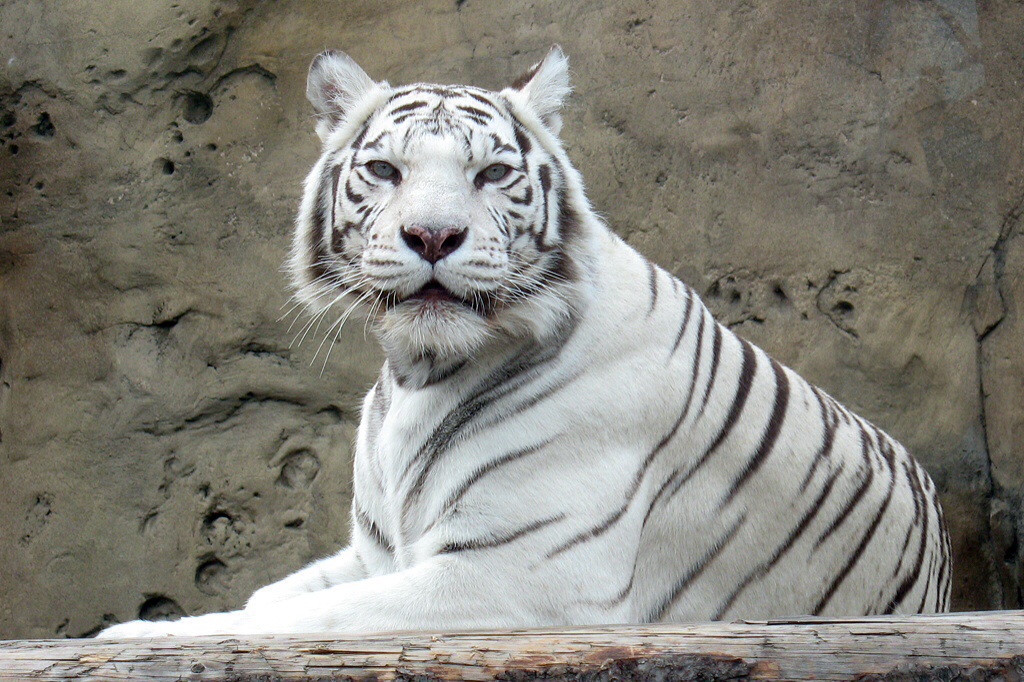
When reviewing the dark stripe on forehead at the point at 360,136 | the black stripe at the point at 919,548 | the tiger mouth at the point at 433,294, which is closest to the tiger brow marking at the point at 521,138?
the dark stripe on forehead at the point at 360,136

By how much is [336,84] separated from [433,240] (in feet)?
2.43

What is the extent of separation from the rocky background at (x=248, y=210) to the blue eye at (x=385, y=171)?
1701 millimetres

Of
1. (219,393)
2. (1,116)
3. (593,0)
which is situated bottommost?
(219,393)

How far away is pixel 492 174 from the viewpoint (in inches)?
102

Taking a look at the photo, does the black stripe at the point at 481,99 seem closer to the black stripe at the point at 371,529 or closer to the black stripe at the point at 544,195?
the black stripe at the point at 544,195

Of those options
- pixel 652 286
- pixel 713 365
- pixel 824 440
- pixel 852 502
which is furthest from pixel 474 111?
pixel 852 502

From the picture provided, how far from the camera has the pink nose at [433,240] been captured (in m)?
2.32

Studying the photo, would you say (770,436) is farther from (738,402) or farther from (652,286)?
(652,286)

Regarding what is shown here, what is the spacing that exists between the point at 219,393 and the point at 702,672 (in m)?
2.99

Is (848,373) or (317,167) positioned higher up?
(317,167)

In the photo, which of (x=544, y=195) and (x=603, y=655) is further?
(x=544, y=195)

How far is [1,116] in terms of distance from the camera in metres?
4.33

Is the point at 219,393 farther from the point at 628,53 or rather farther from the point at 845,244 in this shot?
the point at 845,244

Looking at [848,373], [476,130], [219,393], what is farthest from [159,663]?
[848,373]
